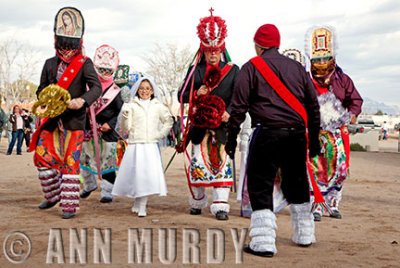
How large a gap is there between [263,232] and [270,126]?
3.25ft

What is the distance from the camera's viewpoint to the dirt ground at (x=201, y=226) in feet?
13.8

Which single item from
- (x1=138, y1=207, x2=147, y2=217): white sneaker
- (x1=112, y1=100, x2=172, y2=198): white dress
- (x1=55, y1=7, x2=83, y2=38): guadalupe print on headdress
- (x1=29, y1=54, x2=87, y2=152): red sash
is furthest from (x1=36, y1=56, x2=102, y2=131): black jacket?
(x1=138, y1=207, x2=147, y2=217): white sneaker

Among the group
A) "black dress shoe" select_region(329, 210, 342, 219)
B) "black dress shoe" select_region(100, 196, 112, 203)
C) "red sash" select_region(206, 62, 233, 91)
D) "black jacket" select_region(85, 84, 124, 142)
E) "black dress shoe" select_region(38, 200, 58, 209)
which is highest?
"red sash" select_region(206, 62, 233, 91)

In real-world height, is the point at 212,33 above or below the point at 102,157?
above

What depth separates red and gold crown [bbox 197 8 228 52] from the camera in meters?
6.50

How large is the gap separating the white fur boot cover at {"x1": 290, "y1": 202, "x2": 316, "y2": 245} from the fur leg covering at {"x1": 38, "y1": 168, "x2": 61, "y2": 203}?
10.5ft

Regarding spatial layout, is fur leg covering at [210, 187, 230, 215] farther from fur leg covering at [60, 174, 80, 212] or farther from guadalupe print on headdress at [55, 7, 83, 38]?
guadalupe print on headdress at [55, 7, 83, 38]

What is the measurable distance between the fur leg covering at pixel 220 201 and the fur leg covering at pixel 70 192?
173 centimetres

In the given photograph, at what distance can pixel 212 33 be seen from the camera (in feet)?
21.3

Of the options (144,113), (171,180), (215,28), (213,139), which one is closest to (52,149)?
(144,113)

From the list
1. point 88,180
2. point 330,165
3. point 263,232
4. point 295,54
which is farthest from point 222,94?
point 88,180

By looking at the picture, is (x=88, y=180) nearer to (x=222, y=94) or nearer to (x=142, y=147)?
(x=142, y=147)

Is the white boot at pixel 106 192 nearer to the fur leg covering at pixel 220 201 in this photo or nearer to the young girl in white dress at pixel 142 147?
the young girl in white dress at pixel 142 147

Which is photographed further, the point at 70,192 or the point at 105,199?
the point at 105,199
